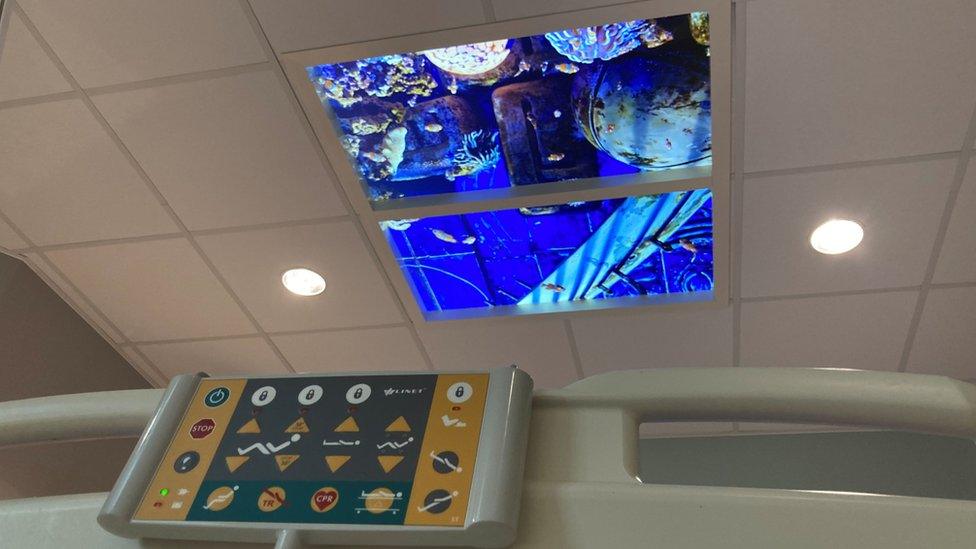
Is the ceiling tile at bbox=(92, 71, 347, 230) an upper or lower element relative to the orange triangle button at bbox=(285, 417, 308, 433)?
upper

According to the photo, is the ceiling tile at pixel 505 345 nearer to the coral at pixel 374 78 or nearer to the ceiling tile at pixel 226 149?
the ceiling tile at pixel 226 149

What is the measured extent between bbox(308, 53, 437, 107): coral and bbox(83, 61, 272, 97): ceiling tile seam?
0.54 feet

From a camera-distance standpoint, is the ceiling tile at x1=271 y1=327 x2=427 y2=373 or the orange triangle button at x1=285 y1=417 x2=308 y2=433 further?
the ceiling tile at x1=271 y1=327 x2=427 y2=373

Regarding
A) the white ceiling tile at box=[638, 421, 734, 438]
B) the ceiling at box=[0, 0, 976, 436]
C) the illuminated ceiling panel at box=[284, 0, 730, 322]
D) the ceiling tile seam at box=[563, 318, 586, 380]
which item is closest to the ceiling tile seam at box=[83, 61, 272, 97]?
the ceiling at box=[0, 0, 976, 436]

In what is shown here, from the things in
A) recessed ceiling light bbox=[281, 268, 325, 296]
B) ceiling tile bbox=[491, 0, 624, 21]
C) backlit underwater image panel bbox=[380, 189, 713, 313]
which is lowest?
recessed ceiling light bbox=[281, 268, 325, 296]

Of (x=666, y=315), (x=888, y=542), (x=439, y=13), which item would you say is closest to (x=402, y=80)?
(x=439, y=13)

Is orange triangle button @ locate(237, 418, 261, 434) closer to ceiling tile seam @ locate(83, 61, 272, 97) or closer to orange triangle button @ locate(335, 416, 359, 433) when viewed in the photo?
orange triangle button @ locate(335, 416, 359, 433)

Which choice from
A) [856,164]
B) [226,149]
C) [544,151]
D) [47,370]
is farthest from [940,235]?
[47,370]

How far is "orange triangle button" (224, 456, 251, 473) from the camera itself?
730 millimetres

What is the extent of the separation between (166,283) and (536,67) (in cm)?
179

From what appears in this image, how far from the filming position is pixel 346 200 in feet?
9.09

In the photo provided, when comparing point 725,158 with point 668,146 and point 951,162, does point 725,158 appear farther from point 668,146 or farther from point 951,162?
point 951,162

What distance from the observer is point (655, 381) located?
79 cm

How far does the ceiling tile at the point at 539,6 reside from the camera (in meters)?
2.16
